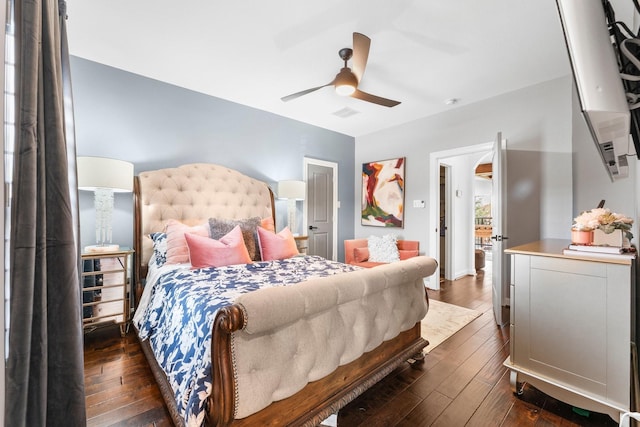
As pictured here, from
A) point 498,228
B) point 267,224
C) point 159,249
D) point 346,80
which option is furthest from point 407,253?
point 159,249

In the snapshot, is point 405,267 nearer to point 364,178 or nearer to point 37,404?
point 37,404

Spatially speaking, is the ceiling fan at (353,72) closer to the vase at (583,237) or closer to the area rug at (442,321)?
the vase at (583,237)

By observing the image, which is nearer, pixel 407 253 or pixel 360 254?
pixel 407 253

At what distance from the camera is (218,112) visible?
3.59 m

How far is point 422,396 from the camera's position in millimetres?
1772

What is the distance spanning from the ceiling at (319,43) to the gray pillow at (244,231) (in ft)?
5.47

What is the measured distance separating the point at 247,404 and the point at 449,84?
366 centimetres

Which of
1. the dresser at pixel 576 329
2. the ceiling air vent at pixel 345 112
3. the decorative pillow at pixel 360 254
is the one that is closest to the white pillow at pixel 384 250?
the decorative pillow at pixel 360 254

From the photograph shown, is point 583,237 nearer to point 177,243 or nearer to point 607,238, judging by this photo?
point 607,238

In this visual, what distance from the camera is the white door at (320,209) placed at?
466cm

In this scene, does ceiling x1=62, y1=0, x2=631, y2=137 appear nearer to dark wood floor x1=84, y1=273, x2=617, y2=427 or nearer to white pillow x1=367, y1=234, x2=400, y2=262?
white pillow x1=367, y1=234, x2=400, y2=262

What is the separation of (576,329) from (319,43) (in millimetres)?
2855

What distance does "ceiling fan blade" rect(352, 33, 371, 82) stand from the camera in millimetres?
1994

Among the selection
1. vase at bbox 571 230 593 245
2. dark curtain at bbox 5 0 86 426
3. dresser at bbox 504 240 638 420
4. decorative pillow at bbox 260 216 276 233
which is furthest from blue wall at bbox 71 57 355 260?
vase at bbox 571 230 593 245
